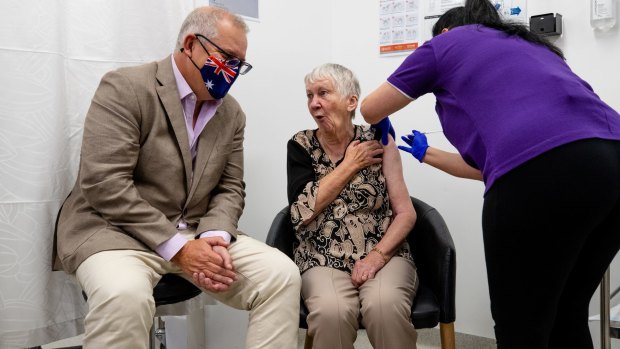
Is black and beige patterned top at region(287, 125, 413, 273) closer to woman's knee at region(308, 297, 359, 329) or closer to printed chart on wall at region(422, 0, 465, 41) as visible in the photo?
woman's knee at region(308, 297, 359, 329)

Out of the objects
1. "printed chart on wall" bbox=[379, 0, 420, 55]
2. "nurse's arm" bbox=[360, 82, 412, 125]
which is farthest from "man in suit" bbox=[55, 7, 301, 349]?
"printed chart on wall" bbox=[379, 0, 420, 55]

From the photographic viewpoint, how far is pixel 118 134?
161 centimetres

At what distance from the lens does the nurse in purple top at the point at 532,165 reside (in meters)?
1.18

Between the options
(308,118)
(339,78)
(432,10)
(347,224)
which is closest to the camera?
(347,224)

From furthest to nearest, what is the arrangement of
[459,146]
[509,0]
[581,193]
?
[509,0], [459,146], [581,193]

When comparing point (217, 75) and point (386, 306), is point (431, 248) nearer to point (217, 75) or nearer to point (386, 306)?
point (386, 306)

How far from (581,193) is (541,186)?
0.25 ft

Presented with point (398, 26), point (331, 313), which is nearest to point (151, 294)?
point (331, 313)

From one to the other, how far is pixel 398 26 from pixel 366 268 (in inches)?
51.3

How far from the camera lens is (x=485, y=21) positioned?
1.45 metres

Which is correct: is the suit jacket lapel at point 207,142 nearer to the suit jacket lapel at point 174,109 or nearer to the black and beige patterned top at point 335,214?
the suit jacket lapel at point 174,109

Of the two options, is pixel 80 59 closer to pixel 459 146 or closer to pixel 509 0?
pixel 459 146

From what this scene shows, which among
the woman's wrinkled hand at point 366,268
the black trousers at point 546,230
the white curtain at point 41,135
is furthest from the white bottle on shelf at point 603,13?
the white curtain at point 41,135

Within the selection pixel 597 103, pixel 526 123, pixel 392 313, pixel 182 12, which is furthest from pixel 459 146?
pixel 182 12
